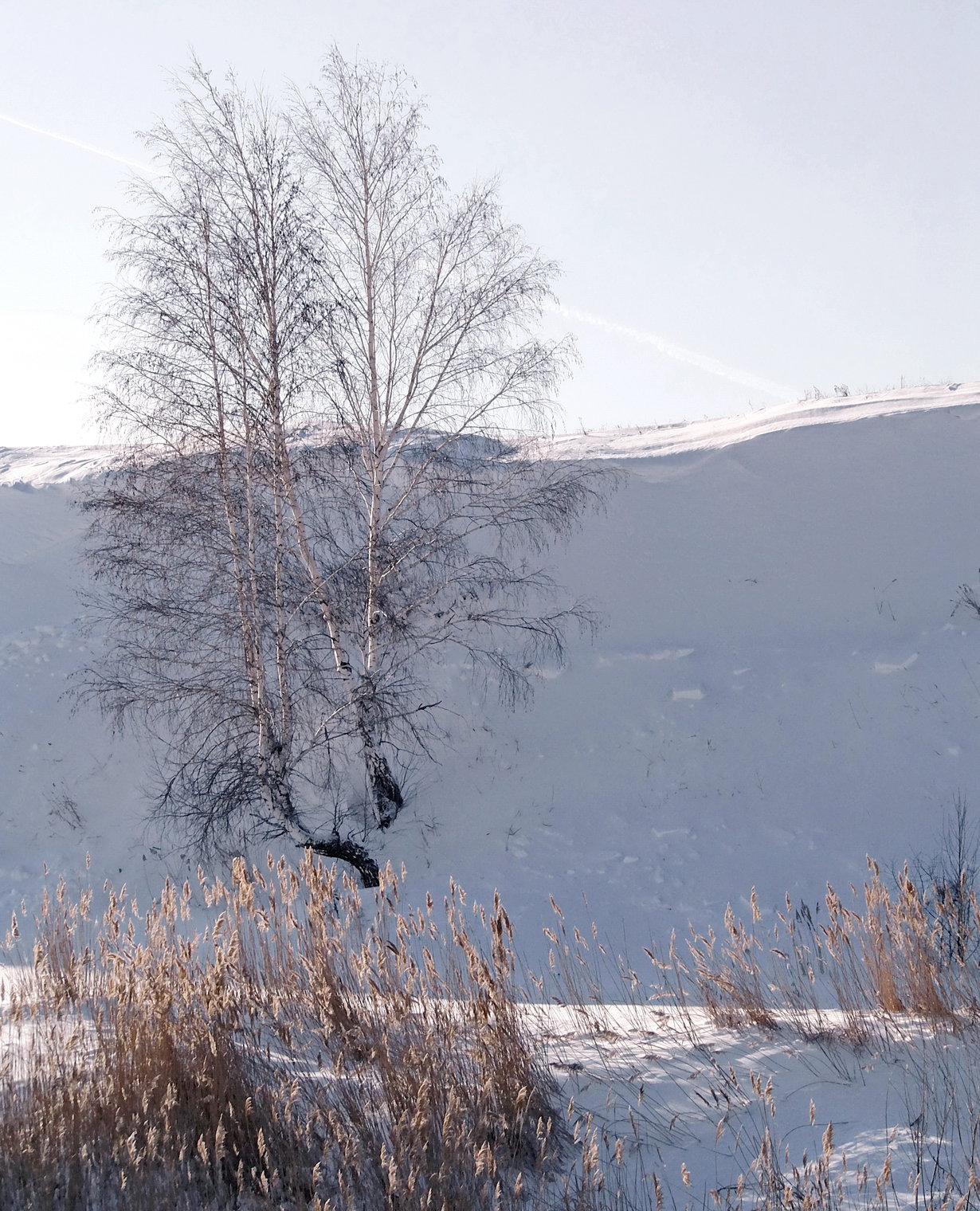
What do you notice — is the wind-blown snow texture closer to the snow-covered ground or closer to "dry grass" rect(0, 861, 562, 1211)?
the snow-covered ground

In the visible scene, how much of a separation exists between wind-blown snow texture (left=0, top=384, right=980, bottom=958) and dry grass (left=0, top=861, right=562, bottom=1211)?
15.1 ft

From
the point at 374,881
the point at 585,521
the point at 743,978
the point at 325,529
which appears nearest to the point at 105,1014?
the point at 743,978

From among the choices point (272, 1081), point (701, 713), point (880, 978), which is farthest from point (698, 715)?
point (272, 1081)

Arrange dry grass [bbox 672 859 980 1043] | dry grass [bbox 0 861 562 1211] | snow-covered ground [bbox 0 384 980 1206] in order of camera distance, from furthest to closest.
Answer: snow-covered ground [bbox 0 384 980 1206] → dry grass [bbox 672 859 980 1043] → dry grass [bbox 0 861 562 1211]

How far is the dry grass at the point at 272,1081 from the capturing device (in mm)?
2707

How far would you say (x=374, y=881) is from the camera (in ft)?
30.1

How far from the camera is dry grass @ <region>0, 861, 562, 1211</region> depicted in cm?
271

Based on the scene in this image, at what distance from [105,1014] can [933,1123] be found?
3560 mm

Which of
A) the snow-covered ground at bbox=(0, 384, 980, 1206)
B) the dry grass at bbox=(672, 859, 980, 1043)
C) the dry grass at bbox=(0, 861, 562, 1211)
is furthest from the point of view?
the snow-covered ground at bbox=(0, 384, 980, 1206)

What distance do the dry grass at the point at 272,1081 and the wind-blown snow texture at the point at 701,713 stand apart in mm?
4588

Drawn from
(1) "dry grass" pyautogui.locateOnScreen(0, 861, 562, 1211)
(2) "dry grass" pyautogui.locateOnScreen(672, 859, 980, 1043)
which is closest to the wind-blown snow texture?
(2) "dry grass" pyautogui.locateOnScreen(672, 859, 980, 1043)

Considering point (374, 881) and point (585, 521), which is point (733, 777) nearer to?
point (374, 881)

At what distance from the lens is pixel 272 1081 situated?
332 cm

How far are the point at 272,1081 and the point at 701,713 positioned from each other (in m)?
7.89
